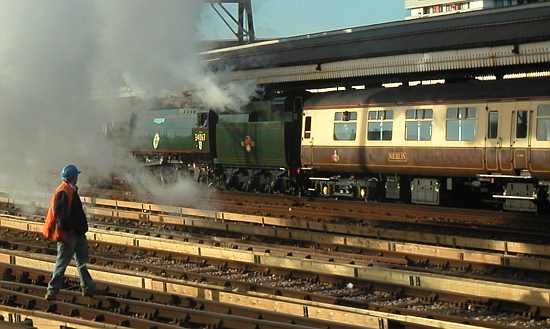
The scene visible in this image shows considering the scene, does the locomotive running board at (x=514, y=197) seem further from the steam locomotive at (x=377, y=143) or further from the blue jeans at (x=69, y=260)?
the blue jeans at (x=69, y=260)

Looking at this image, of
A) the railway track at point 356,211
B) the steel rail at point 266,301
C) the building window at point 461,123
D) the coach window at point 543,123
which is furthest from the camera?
the building window at point 461,123

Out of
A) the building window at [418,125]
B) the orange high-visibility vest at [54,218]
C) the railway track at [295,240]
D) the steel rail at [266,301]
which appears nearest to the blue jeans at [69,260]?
the orange high-visibility vest at [54,218]

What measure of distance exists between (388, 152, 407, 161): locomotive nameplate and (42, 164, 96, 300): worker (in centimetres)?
1013

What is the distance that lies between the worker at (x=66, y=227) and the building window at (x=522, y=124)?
383 inches

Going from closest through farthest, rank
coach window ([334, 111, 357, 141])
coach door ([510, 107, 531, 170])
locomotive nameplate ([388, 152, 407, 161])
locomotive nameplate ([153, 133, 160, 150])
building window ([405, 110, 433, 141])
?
coach door ([510, 107, 531, 170]) < building window ([405, 110, 433, 141]) < locomotive nameplate ([388, 152, 407, 161]) < coach window ([334, 111, 357, 141]) < locomotive nameplate ([153, 133, 160, 150])

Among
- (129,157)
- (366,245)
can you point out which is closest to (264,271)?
(366,245)

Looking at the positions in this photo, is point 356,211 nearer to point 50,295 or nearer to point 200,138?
point 200,138

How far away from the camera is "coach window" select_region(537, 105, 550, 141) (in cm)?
1446

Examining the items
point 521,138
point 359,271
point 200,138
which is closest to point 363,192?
point 521,138

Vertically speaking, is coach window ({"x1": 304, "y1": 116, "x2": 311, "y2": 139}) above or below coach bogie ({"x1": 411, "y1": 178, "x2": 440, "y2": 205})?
above

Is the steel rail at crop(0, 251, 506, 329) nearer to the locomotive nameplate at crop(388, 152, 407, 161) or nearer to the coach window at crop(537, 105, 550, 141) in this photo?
the coach window at crop(537, 105, 550, 141)

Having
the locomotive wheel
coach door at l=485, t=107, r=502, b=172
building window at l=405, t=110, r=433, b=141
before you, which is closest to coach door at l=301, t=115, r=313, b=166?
the locomotive wheel

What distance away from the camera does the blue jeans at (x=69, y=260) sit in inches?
316

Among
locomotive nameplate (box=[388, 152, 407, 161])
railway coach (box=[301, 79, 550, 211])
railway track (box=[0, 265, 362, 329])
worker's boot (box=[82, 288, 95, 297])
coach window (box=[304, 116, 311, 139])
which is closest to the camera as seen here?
railway track (box=[0, 265, 362, 329])
